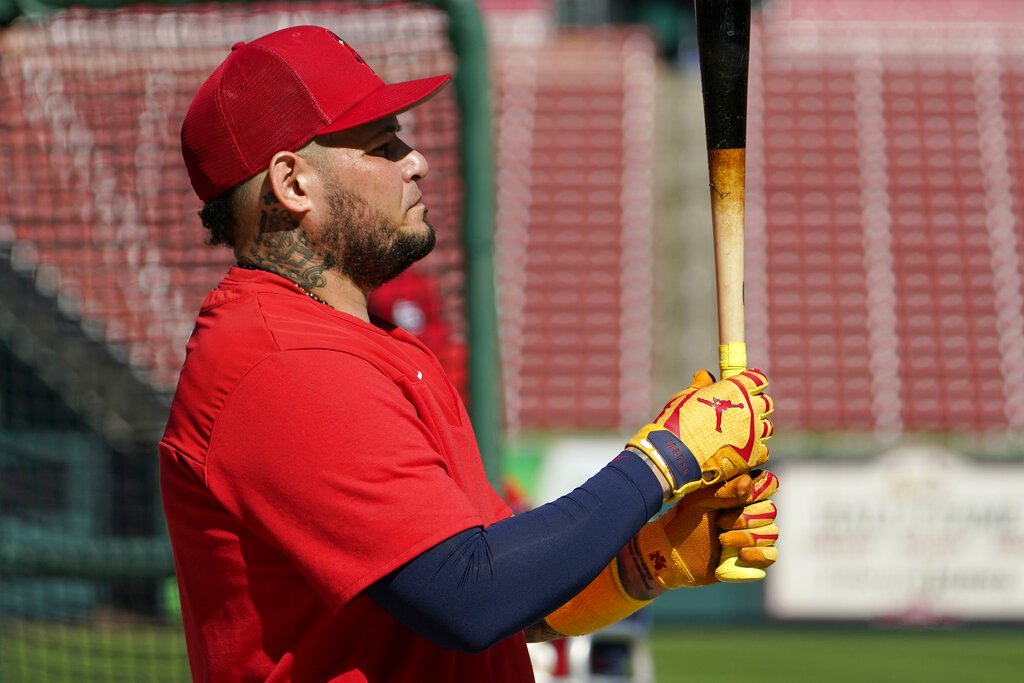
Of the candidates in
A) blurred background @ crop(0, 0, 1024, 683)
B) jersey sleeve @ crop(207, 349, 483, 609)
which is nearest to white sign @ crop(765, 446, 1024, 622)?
blurred background @ crop(0, 0, 1024, 683)

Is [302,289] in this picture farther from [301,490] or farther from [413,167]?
[301,490]

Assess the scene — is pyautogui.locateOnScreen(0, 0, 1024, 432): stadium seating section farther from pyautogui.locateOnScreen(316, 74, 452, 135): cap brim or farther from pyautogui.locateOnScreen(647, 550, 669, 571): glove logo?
pyautogui.locateOnScreen(316, 74, 452, 135): cap brim

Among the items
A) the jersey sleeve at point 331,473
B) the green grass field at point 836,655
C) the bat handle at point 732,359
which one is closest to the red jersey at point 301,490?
the jersey sleeve at point 331,473

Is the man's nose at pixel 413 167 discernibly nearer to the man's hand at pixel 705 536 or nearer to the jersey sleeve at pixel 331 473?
the jersey sleeve at pixel 331 473

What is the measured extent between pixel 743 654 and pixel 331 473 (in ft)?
22.1

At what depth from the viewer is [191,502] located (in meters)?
1.65

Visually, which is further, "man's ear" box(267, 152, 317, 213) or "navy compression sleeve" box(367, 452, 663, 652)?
"man's ear" box(267, 152, 317, 213)

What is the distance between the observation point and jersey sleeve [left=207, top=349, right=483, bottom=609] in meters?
1.49

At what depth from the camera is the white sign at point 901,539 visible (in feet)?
27.6

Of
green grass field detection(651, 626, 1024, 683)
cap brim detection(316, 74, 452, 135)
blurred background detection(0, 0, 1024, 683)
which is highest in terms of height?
cap brim detection(316, 74, 452, 135)

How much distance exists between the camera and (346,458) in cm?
150

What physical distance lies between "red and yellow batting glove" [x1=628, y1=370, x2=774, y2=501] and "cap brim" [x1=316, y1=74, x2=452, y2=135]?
0.56m

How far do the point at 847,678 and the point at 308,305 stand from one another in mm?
5946

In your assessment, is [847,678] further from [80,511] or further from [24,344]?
[24,344]
